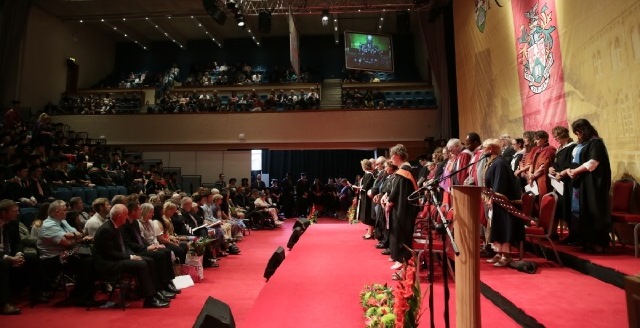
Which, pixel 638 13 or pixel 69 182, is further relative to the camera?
pixel 69 182

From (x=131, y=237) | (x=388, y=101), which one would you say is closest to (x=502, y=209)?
(x=131, y=237)

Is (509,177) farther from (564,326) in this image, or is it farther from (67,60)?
(67,60)

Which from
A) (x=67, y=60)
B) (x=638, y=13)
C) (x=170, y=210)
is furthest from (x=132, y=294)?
(x=67, y=60)

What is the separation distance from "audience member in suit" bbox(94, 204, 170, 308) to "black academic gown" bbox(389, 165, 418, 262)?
263cm

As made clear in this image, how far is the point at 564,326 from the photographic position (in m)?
2.36

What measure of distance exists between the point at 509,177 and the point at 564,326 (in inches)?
78.1

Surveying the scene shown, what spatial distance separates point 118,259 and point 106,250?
157 millimetres

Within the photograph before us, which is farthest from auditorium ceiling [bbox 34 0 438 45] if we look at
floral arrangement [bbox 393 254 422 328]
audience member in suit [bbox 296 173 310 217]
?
floral arrangement [bbox 393 254 422 328]

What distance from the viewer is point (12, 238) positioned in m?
4.50

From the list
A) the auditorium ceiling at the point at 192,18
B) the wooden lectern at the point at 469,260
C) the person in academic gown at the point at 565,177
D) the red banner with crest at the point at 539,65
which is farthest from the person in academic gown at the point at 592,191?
the auditorium ceiling at the point at 192,18

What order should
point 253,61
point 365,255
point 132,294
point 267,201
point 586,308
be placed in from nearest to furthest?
point 586,308 → point 132,294 → point 365,255 → point 267,201 → point 253,61

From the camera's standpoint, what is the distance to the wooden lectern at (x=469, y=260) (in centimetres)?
191

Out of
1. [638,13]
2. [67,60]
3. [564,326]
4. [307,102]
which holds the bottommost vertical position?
[564,326]

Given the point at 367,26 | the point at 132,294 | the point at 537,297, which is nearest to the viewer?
the point at 537,297
